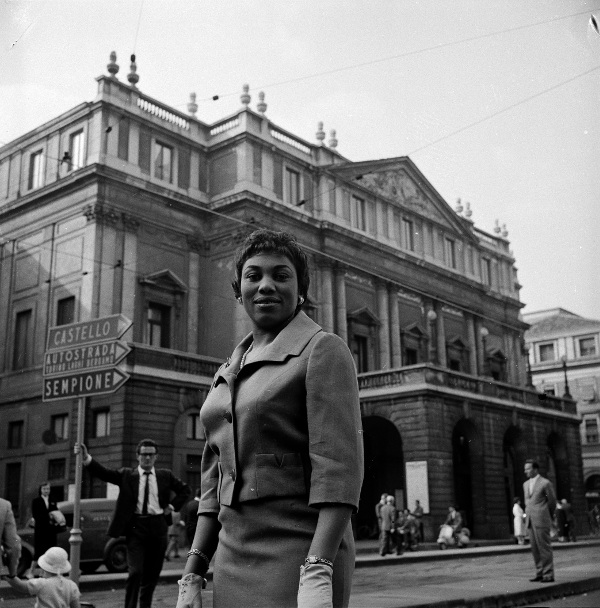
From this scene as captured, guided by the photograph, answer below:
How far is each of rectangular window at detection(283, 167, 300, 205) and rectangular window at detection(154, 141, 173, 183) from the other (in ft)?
14.7

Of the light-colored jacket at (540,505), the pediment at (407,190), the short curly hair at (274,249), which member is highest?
the pediment at (407,190)

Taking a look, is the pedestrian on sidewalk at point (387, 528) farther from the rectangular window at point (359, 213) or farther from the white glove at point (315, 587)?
the white glove at point (315, 587)

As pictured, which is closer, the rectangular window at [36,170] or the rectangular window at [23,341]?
the rectangular window at [23,341]

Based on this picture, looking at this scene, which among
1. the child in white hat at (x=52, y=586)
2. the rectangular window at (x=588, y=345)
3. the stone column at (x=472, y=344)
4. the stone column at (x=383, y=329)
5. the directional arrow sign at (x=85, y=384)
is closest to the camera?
the child in white hat at (x=52, y=586)

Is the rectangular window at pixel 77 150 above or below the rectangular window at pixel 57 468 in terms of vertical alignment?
above

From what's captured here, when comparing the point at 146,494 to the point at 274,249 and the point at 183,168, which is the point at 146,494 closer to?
the point at 274,249

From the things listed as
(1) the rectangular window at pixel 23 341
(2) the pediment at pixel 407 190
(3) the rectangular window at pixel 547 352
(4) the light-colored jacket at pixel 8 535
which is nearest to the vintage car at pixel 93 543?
(4) the light-colored jacket at pixel 8 535

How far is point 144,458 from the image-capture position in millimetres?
7227

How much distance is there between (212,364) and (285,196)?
24.0 feet

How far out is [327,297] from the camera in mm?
31469

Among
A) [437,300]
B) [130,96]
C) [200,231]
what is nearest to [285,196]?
[200,231]

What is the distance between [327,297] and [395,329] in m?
4.34

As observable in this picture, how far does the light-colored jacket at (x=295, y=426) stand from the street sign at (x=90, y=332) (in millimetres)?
6564

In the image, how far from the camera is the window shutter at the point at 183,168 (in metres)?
28.6
